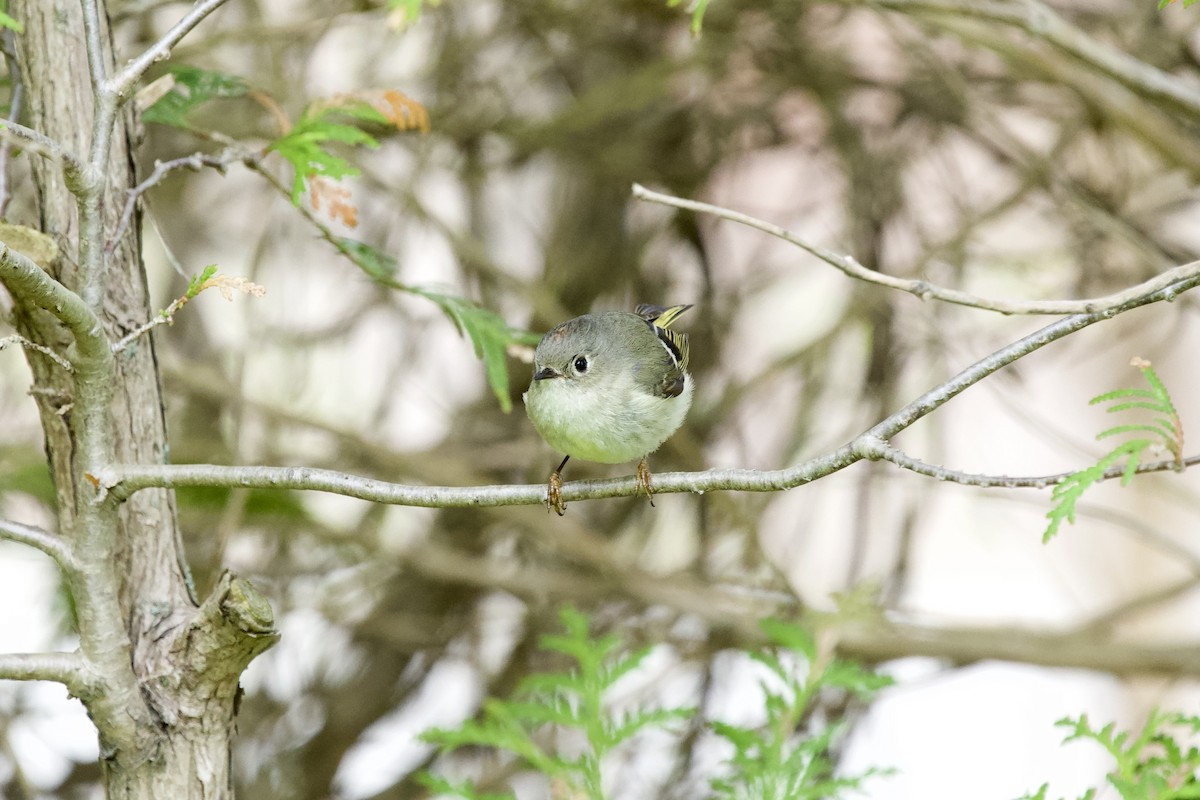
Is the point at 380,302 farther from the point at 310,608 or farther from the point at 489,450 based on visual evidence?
the point at 310,608

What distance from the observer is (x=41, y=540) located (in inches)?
61.6

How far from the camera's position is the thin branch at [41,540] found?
5.05 feet

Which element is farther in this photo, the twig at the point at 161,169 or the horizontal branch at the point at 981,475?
the twig at the point at 161,169

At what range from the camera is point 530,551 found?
4.14 metres

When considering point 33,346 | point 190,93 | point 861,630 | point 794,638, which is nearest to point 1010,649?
point 861,630

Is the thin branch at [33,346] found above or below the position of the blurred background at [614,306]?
below

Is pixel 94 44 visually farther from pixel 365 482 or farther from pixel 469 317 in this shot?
pixel 469 317

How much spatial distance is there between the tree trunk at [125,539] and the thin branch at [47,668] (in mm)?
16

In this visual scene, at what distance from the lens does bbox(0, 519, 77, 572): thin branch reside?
1.54m

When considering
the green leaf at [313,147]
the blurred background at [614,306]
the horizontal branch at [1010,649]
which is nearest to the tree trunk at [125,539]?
the green leaf at [313,147]

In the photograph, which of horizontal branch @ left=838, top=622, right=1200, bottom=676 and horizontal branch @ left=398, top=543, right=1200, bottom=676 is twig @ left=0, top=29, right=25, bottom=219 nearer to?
horizontal branch @ left=398, top=543, right=1200, bottom=676

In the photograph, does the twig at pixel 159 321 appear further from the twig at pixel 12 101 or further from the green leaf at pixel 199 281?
the twig at pixel 12 101

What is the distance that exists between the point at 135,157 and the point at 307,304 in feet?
8.41

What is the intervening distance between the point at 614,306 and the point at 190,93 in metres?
2.25
